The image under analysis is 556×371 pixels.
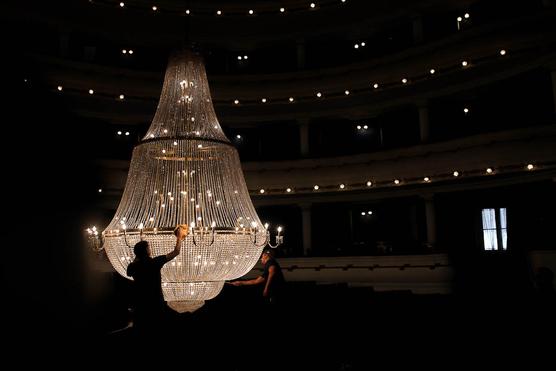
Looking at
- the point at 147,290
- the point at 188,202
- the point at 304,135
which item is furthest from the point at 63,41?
the point at 147,290

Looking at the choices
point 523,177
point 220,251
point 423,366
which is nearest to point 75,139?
point 220,251

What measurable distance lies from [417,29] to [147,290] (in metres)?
16.6

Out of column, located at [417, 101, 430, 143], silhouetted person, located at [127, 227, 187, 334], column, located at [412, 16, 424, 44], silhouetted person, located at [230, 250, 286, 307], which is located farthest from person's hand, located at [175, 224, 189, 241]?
column, located at [412, 16, 424, 44]

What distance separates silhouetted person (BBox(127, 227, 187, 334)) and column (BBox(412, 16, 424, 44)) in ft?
52.3

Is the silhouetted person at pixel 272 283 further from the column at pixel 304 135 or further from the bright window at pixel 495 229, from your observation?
the column at pixel 304 135

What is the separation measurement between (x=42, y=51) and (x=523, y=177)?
1610 centimetres

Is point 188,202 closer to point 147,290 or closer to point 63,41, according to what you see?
point 147,290

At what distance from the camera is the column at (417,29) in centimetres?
1912

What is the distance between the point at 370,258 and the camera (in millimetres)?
16688

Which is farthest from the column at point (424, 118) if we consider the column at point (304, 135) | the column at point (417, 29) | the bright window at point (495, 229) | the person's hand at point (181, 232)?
the person's hand at point (181, 232)

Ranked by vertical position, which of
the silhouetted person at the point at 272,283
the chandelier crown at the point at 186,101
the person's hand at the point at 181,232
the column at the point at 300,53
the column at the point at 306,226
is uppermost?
the column at the point at 300,53

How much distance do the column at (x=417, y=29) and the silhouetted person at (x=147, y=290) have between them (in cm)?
1595

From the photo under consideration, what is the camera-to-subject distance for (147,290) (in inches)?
201

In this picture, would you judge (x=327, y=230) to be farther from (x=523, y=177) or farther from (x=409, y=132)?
(x=523, y=177)
